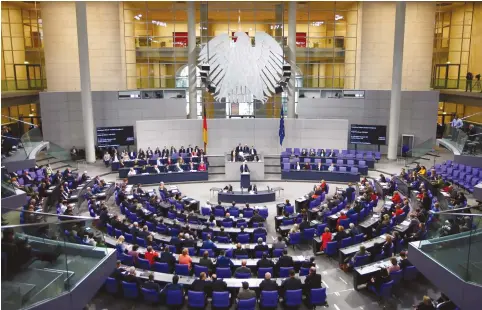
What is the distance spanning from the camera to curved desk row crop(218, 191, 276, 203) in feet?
67.5

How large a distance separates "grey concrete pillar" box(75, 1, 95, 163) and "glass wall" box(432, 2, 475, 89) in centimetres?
2640

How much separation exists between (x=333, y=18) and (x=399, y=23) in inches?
259

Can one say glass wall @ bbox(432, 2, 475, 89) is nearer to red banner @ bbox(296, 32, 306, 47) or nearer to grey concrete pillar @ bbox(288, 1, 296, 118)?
red banner @ bbox(296, 32, 306, 47)

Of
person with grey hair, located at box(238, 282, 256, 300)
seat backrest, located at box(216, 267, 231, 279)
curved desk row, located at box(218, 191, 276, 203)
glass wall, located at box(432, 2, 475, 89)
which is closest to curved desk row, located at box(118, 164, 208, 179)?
curved desk row, located at box(218, 191, 276, 203)

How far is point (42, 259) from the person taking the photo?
24.7ft

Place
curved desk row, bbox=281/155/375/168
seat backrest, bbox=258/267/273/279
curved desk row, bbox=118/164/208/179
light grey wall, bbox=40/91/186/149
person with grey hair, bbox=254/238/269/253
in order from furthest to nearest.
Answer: light grey wall, bbox=40/91/186/149
curved desk row, bbox=281/155/375/168
curved desk row, bbox=118/164/208/179
person with grey hair, bbox=254/238/269/253
seat backrest, bbox=258/267/273/279

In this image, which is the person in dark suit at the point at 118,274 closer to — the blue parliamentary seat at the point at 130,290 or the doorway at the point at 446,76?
the blue parliamentary seat at the point at 130,290

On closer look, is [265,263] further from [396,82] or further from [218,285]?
[396,82]

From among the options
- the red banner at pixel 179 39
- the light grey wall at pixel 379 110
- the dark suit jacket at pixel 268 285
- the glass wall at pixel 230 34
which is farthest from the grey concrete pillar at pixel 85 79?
the dark suit jacket at pixel 268 285

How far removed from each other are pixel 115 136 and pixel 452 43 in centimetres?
2727

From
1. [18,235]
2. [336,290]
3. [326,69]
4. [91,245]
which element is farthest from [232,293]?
[326,69]

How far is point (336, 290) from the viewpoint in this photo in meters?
12.0

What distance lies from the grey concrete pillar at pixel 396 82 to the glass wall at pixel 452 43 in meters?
6.97

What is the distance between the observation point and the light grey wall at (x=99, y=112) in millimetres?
29953
